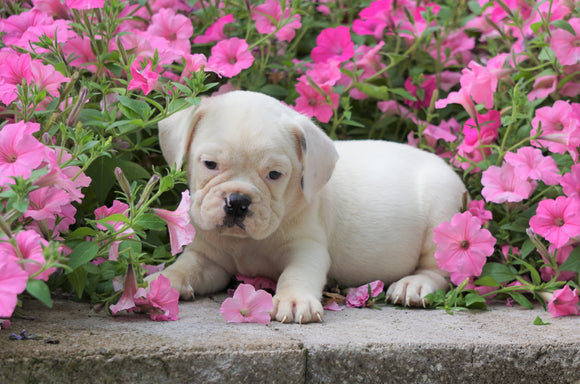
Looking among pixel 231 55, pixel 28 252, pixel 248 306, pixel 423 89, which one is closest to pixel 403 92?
pixel 423 89

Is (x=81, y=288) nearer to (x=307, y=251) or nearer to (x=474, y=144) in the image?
Result: (x=307, y=251)

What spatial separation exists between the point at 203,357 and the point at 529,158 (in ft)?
5.68

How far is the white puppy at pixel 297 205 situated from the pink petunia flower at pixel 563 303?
49cm

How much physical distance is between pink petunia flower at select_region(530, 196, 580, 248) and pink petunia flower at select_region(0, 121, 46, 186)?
1879mm

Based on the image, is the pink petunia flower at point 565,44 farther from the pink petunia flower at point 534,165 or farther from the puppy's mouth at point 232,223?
the puppy's mouth at point 232,223

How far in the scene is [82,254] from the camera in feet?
7.83

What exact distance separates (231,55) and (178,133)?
2.27 feet

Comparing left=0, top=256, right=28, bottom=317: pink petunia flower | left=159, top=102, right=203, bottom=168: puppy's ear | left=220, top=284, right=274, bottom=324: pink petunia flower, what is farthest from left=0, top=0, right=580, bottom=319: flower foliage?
left=220, top=284, right=274, bottom=324: pink petunia flower

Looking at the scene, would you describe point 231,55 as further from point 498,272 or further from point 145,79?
point 498,272

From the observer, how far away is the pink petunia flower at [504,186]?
3.19m

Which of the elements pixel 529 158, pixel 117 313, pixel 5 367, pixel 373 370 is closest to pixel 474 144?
pixel 529 158

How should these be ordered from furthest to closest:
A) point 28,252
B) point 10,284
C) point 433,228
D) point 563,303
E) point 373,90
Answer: point 373,90 → point 433,228 → point 563,303 → point 28,252 → point 10,284

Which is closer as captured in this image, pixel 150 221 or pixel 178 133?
pixel 150 221

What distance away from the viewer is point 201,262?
315cm
